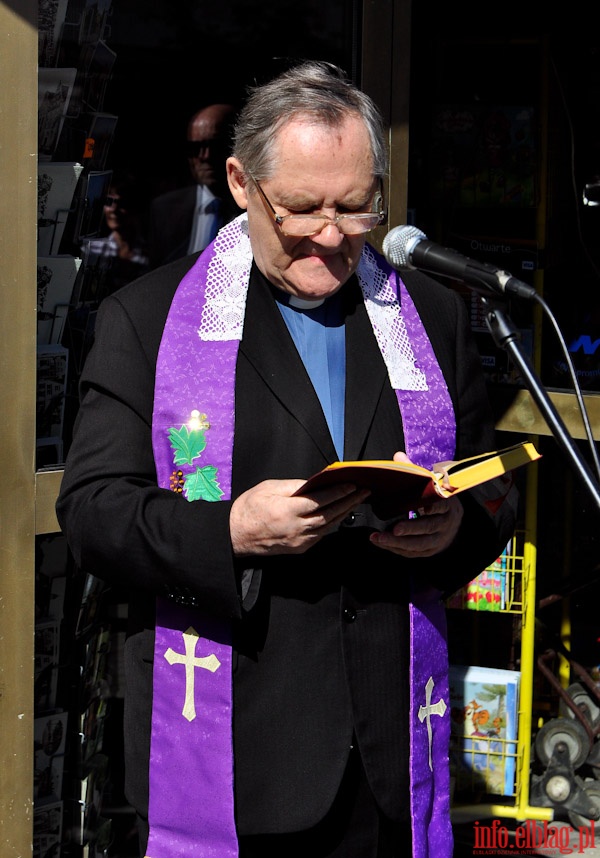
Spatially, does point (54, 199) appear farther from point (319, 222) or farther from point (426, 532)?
point (426, 532)

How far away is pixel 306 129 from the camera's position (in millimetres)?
2102

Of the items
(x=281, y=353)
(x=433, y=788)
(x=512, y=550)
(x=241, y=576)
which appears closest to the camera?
(x=241, y=576)

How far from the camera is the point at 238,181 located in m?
2.25

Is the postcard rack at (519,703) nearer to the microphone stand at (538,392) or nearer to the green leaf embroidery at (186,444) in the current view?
the green leaf embroidery at (186,444)

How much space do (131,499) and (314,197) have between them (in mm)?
627

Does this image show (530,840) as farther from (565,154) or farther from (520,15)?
(520,15)

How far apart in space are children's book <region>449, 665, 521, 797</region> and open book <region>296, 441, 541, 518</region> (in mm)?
2069

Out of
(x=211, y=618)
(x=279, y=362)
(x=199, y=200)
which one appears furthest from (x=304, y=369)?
(x=199, y=200)

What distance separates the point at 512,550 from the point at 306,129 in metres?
2.16

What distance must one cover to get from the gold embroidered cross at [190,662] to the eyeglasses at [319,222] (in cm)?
76

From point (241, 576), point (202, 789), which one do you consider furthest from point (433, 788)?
point (241, 576)

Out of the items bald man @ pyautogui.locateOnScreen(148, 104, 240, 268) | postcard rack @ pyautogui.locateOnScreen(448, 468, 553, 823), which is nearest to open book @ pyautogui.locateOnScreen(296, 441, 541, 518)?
postcard rack @ pyautogui.locateOnScreen(448, 468, 553, 823)

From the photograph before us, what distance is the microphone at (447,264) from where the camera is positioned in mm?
1659

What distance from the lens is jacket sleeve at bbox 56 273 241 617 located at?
6.59 ft
